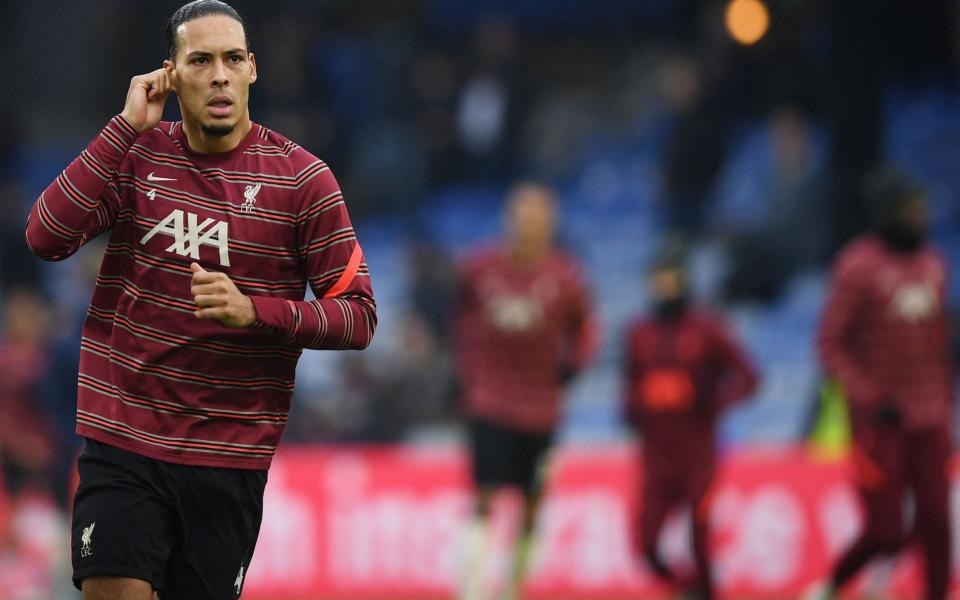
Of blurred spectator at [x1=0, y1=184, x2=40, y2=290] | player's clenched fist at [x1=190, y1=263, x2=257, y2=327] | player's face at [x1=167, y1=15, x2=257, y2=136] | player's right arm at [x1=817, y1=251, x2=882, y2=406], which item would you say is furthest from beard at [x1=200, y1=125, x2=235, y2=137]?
blurred spectator at [x1=0, y1=184, x2=40, y2=290]

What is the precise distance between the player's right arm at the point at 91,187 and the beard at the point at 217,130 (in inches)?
5.7

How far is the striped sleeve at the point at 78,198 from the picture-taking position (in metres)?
4.77

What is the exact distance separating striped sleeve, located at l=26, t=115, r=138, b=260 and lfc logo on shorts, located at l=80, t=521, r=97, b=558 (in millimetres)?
816

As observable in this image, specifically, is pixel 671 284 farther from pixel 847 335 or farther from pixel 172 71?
pixel 172 71

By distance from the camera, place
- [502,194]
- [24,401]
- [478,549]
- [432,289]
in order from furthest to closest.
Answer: [502,194] < [432,289] < [24,401] < [478,549]

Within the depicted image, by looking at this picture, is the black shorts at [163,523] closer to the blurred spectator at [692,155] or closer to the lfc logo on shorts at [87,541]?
the lfc logo on shorts at [87,541]

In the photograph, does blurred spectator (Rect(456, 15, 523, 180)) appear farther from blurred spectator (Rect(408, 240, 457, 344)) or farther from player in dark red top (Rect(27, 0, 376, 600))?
player in dark red top (Rect(27, 0, 376, 600))

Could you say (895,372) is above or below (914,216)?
below

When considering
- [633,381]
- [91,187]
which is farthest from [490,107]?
[91,187]

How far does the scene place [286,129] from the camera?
17.4 meters

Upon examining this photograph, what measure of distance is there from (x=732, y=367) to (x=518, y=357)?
1.37 m

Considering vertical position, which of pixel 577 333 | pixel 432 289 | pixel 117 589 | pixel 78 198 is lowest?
pixel 117 589

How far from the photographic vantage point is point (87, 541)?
4773 mm

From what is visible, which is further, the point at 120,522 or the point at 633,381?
the point at 633,381
